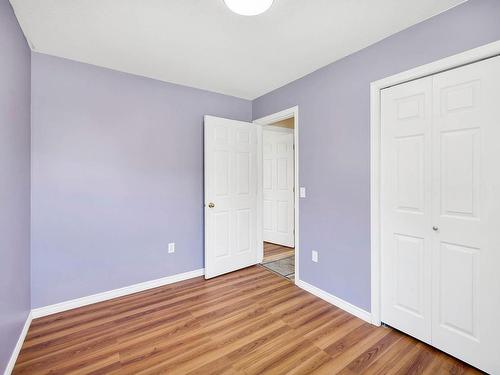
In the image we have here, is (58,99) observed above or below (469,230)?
above

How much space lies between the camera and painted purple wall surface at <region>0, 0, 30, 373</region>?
146 cm

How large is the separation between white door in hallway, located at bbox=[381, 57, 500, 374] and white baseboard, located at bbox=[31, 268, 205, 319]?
7.15 ft

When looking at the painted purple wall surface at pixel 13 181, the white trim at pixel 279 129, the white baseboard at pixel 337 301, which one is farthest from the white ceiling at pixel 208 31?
the white baseboard at pixel 337 301

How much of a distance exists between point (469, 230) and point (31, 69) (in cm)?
368

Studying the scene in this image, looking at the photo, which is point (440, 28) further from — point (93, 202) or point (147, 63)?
point (93, 202)

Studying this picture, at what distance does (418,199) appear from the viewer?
179 cm

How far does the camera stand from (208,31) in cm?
188

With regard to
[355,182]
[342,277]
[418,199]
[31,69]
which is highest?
[31,69]

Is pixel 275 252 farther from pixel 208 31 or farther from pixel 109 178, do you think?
pixel 208 31

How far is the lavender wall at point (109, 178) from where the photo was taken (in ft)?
7.14

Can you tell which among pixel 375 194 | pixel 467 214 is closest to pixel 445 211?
pixel 467 214

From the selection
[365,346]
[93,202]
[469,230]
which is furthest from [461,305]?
[93,202]

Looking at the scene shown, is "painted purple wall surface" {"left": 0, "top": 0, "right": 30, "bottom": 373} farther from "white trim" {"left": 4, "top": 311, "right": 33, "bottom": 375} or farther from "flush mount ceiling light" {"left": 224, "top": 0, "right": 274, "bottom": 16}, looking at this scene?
"flush mount ceiling light" {"left": 224, "top": 0, "right": 274, "bottom": 16}

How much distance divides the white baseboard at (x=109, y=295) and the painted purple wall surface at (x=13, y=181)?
17 cm
